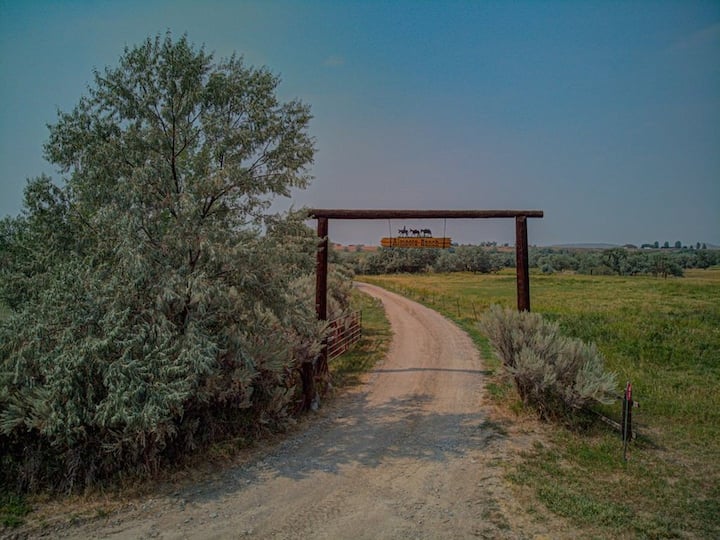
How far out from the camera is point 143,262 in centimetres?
809

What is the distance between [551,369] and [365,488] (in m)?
5.43

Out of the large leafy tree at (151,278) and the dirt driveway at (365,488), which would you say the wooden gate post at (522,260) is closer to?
the dirt driveway at (365,488)

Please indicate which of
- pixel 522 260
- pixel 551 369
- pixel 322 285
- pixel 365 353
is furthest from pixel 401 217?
pixel 365 353

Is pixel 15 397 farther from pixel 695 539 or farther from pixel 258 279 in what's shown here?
pixel 695 539

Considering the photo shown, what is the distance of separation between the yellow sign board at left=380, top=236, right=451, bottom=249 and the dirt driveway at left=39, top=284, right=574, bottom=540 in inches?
185

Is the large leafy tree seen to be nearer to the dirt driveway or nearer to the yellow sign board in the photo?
the dirt driveway

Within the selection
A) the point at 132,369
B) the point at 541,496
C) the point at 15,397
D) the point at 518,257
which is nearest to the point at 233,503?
the point at 132,369

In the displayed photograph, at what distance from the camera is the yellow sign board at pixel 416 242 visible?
14414mm

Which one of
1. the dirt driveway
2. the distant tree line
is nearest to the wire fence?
the dirt driveway

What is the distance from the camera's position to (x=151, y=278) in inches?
327

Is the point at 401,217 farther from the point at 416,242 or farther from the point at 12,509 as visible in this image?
the point at 12,509

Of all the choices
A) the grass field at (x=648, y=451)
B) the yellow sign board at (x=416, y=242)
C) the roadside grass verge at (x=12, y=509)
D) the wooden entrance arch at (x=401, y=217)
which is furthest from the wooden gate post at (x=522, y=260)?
the roadside grass verge at (x=12, y=509)

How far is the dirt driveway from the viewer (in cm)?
660

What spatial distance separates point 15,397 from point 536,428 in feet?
34.1
